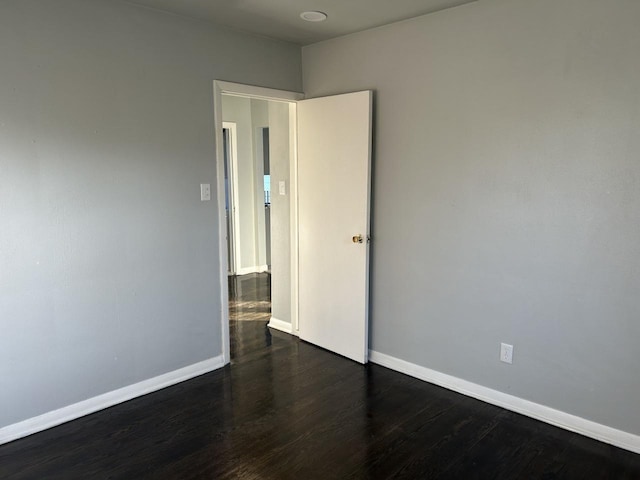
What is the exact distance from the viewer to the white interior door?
10.8 feet

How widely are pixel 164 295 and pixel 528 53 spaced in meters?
2.62

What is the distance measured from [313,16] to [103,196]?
1695mm

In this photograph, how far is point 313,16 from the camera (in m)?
2.92

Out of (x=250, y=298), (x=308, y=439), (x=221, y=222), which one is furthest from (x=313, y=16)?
(x=250, y=298)

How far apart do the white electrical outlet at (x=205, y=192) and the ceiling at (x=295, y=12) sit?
107 cm

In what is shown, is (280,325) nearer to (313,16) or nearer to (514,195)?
(514,195)

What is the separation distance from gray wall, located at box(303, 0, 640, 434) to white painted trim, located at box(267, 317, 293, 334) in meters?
1.04

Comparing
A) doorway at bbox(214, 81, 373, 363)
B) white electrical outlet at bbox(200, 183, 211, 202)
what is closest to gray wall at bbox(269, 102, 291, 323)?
doorway at bbox(214, 81, 373, 363)

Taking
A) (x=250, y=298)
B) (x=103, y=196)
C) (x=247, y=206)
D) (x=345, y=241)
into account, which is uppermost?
(x=103, y=196)

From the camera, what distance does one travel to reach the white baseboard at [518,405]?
2429 millimetres

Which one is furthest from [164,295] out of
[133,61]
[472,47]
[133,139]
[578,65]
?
[578,65]

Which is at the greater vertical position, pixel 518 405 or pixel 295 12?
pixel 295 12

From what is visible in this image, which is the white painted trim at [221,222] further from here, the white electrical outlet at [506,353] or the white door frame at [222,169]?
the white electrical outlet at [506,353]

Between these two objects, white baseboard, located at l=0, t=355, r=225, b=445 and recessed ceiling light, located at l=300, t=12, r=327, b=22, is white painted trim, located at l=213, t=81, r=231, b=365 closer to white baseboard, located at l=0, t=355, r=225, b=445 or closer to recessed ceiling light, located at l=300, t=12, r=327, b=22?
white baseboard, located at l=0, t=355, r=225, b=445
